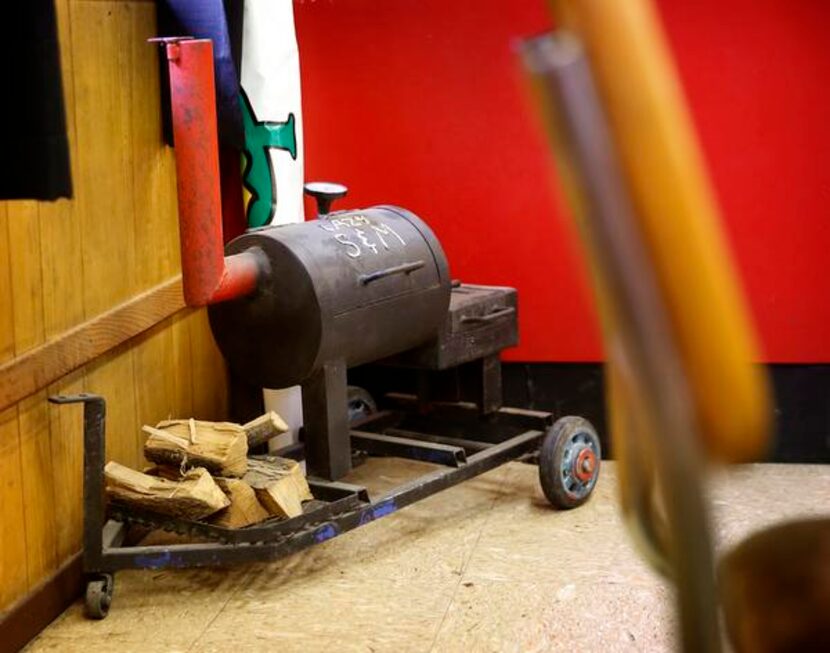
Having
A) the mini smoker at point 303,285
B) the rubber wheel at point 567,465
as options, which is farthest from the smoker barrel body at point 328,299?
the rubber wheel at point 567,465

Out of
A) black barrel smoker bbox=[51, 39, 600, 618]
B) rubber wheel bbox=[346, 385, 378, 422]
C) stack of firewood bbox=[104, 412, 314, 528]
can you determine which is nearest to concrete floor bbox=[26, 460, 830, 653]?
black barrel smoker bbox=[51, 39, 600, 618]

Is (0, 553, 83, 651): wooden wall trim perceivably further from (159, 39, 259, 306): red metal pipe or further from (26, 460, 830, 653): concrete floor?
(159, 39, 259, 306): red metal pipe

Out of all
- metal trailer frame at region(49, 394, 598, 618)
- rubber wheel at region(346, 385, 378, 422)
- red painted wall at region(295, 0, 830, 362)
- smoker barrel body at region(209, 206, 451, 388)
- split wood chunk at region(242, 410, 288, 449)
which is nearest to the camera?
metal trailer frame at region(49, 394, 598, 618)

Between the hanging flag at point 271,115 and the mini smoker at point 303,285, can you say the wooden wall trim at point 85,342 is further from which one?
the hanging flag at point 271,115

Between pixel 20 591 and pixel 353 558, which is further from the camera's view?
pixel 353 558

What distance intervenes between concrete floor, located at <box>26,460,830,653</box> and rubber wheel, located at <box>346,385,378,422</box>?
0.61 m

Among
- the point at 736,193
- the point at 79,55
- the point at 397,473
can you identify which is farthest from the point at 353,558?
the point at 736,193

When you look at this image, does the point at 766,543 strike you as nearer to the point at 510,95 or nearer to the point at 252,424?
the point at 252,424

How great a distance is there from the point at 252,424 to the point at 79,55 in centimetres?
124

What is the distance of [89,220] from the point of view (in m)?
3.53

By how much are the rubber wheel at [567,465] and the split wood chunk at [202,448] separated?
109cm

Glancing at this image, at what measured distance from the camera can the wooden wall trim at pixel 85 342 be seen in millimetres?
3096

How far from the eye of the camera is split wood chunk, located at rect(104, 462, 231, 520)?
3.37 m

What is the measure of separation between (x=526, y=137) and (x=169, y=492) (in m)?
2.09
